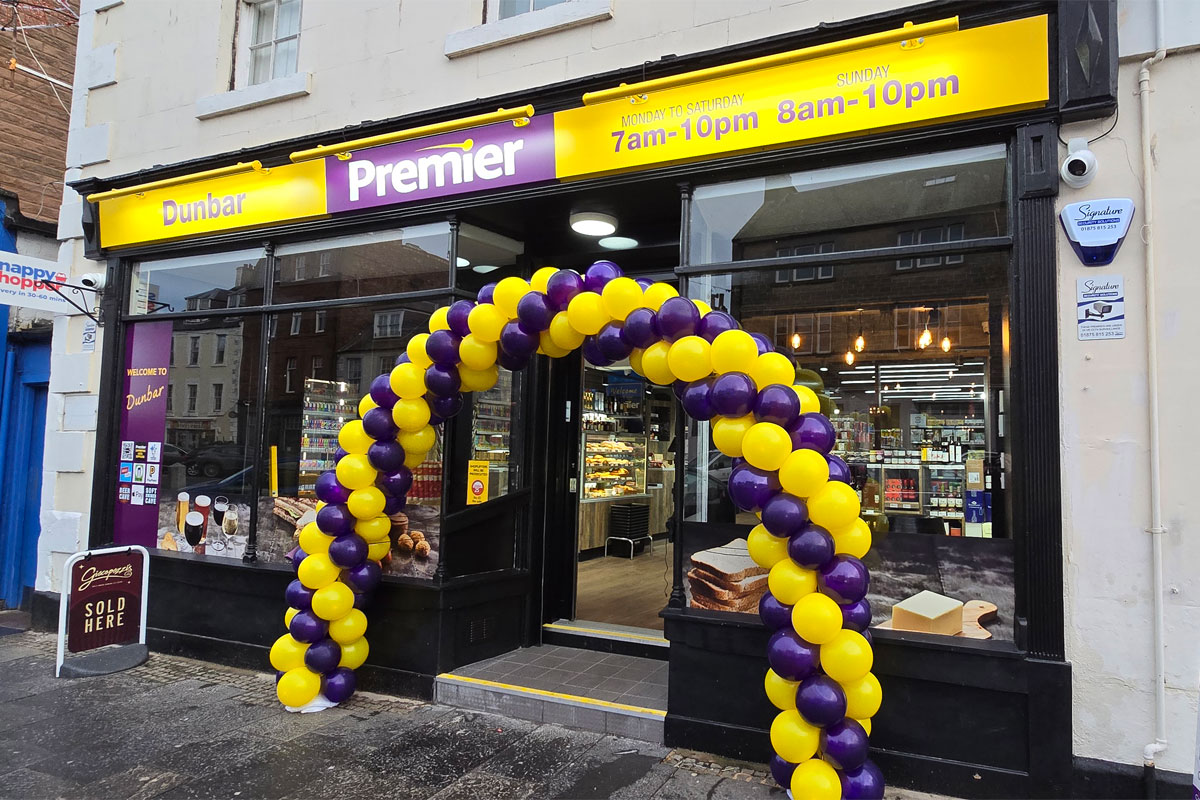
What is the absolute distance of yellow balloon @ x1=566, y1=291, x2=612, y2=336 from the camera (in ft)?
13.4

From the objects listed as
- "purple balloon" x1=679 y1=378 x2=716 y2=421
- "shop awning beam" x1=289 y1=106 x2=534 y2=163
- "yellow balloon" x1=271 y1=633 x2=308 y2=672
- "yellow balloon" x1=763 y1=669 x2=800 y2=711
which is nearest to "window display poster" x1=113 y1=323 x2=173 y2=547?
"shop awning beam" x1=289 y1=106 x2=534 y2=163

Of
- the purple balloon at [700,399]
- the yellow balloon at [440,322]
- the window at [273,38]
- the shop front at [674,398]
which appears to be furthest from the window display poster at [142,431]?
the purple balloon at [700,399]

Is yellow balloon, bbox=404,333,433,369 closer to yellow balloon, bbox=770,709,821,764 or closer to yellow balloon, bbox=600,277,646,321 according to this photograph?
yellow balloon, bbox=600,277,646,321

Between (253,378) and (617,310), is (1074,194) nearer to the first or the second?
(617,310)

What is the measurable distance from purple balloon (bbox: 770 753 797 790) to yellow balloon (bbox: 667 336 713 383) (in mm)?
2063

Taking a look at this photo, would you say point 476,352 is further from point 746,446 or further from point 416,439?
point 746,446

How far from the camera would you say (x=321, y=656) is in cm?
505

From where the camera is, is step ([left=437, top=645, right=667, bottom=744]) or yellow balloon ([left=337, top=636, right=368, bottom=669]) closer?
step ([left=437, top=645, right=667, bottom=744])

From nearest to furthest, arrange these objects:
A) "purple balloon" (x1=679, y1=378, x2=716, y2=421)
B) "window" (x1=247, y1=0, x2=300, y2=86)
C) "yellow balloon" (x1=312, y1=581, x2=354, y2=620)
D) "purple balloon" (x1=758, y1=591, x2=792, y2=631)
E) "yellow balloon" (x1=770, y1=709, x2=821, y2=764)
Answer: "yellow balloon" (x1=770, y1=709, x2=821, y2=764) < "purple balloon" (x1=758, y1=591, x2=792, y2=631) < "purple balloon" (x1=679, y1=378, x2=716, y2=421) < "yellow balloon" (x1=312, y1=581, x2=354, y2=620) < "window" (x1=247, y1=0, x2=300, y2=86)

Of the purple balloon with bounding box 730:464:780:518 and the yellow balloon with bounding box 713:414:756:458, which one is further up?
the yellow balloon with bounding box 713:414:756:458

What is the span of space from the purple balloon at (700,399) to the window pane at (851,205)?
1.48 m

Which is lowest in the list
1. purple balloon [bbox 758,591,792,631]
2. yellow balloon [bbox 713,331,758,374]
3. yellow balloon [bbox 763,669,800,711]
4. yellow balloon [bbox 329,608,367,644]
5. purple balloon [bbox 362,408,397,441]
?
yellow balloon [bbox 329,608,367,644]

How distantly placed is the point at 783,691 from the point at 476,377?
8.62ft

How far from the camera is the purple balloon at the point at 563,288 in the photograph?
426 cm
